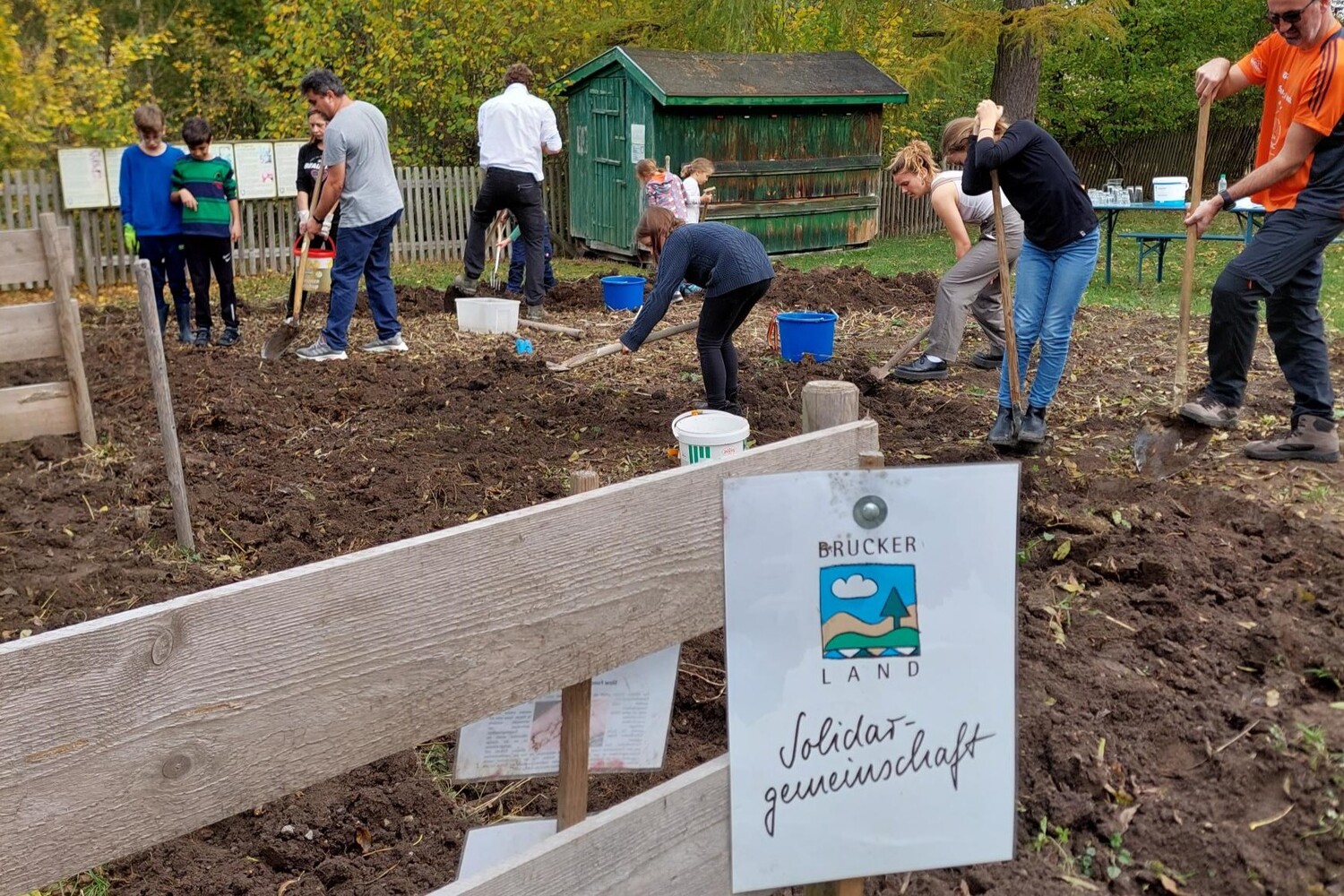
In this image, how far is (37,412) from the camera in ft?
21.3

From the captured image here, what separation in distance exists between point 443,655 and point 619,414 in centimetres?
558

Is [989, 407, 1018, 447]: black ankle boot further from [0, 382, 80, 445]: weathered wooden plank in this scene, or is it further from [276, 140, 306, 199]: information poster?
[276, 140, 306, 199]: information poster

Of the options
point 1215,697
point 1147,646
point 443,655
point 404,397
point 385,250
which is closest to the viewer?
point 443,655

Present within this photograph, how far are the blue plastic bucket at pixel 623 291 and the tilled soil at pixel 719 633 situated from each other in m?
1.55

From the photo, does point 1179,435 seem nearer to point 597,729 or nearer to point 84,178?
point 597,729

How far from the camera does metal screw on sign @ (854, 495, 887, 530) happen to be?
1816mm

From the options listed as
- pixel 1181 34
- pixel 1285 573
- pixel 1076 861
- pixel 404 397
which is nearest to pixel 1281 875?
pixel 1076 861

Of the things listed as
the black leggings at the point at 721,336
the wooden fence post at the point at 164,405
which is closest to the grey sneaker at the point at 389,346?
the black leggings at the point at 721,336

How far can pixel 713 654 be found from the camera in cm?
412

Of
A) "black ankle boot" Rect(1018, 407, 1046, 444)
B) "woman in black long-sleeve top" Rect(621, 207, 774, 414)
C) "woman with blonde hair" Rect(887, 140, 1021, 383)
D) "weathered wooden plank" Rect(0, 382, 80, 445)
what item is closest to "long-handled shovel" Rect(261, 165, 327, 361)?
"weathered wooden plank" Rect(0, 382, 80, 445)

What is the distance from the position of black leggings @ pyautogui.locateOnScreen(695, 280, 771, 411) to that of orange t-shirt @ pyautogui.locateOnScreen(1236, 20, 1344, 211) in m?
2.49

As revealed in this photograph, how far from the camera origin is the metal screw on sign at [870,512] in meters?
1.82

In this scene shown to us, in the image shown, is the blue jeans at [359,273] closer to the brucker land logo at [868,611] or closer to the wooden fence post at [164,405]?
the wooden fence post at [164,405]

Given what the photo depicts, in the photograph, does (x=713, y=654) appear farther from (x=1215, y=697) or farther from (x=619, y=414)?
(x=619, y=414)
